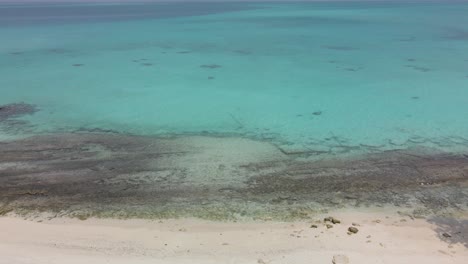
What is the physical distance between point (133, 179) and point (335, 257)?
156 inches

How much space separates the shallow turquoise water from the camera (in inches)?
402

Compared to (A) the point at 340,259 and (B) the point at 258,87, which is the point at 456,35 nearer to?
(B) the point at 258,87

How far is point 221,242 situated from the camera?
5.46 meters

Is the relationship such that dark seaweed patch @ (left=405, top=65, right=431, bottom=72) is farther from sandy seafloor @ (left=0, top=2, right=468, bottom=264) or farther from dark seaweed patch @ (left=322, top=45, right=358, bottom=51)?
dark seaweed patch @ (left=322, top=45, right=358, bottom=51)

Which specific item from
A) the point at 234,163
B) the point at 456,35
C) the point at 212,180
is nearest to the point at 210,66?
the point at 234,163

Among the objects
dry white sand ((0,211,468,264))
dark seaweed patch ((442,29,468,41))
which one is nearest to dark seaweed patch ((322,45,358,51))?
dark seaweed patch ((442,29,468,41))

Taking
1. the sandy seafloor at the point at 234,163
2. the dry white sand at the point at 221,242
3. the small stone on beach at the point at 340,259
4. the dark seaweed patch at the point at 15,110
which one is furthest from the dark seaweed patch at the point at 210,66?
the small stone on beach at the point at 340,259

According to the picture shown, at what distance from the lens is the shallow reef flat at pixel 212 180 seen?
6.44 meters

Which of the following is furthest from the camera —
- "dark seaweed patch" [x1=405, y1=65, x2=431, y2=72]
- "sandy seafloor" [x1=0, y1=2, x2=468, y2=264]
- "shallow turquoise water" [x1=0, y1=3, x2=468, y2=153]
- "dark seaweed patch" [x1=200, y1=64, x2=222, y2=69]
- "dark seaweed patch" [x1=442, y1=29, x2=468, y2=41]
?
"dark seaweed patch" [x1=442, y1=29, x2=468, y2=41]

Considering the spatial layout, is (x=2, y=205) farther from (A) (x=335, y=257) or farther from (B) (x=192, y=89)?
(B) (x=192, y=89)

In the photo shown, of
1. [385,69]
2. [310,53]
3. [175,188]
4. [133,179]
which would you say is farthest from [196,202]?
[310,53]

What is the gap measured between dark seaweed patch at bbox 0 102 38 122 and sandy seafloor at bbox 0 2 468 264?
0.08 m

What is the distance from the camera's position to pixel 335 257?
4.98 m

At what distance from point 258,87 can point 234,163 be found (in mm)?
6908
